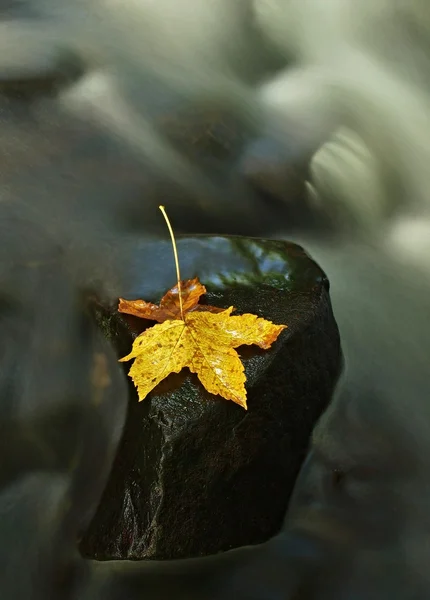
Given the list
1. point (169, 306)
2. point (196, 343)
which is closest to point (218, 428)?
point (196, 343)

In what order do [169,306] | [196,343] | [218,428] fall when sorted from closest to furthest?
[218,428]
[196,343]
[169,306]

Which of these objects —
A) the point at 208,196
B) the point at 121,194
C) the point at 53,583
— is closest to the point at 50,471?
the point at 53,583

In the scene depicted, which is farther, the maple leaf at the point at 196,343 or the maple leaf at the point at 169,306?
the maple leaf at the point at 169,306

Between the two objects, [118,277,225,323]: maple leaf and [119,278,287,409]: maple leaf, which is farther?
[118,277,225,323]: maple leaf

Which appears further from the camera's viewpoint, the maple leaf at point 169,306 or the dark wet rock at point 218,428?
the maple leaf at point 169,306

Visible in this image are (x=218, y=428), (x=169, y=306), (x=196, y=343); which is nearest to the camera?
(x=218, y=428)

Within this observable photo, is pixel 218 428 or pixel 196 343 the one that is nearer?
pixel 218 428

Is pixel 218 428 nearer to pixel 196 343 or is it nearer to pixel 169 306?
pixel 196 343
